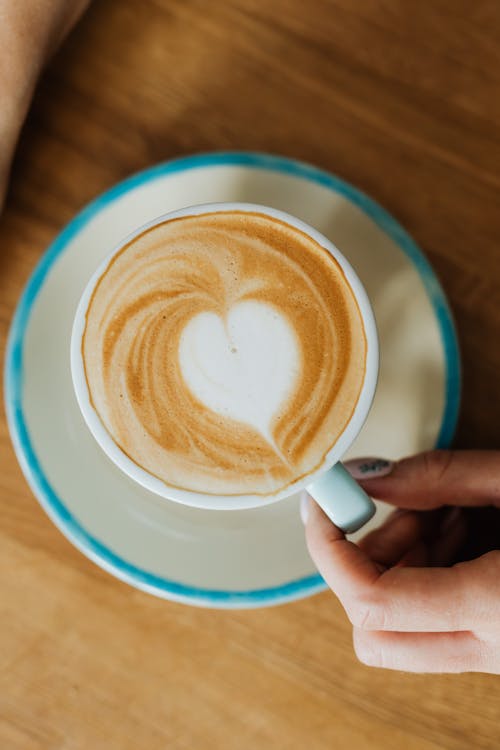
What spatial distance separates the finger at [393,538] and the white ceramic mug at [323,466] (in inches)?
5.2

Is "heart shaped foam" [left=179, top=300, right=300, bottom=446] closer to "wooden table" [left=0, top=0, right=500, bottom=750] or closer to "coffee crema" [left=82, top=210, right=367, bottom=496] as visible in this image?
"coffee crema" [left=82, top=210, right=367, bottom=496]

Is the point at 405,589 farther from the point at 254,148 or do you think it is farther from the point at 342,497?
the point at 254,148

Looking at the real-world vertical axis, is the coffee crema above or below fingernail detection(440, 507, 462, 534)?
above

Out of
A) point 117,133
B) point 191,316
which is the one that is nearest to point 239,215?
point 191,316

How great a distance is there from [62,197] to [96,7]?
23 cm

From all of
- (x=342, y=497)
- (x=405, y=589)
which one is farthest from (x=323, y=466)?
(x=405, y=589)

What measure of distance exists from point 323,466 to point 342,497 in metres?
0.03

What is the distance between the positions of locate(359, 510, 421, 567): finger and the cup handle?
145 millimetres

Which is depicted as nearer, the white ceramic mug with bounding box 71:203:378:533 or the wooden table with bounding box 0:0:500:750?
the white ceramic mug with bounding box 71:203:378:533

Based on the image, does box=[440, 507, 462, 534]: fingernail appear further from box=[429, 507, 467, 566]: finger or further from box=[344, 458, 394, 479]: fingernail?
box=[344, 458, 394, 479]: fingernail

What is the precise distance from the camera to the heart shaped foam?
2.23 feet

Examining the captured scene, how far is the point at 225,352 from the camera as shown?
2.26 ft

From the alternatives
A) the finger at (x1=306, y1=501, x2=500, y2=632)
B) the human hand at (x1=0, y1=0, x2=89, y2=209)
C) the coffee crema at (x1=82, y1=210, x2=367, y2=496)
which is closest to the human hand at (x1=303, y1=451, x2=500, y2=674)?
the finger at (x1=306, y1=501, x2=500, y2=632)

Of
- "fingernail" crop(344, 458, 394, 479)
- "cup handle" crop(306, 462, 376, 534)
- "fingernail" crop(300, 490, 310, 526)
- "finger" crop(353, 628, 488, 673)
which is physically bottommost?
"finger" crop(353, 628, 488, 673)
